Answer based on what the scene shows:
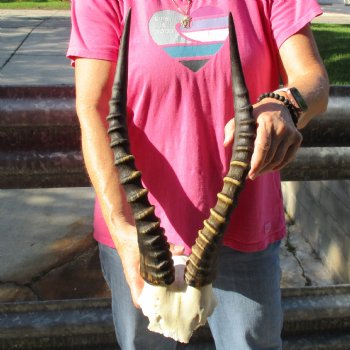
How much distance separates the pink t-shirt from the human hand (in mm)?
199

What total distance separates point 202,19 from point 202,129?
1.03 feet

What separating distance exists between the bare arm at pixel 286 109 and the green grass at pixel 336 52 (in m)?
5.10

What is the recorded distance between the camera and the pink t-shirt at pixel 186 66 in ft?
5.46

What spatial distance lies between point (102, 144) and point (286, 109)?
0.53 m

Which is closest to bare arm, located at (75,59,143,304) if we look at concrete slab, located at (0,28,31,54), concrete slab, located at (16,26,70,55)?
concrete slab, located at (16,26,70,55)

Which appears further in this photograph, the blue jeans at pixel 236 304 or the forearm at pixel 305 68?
the blue jeans at pixel 236 304

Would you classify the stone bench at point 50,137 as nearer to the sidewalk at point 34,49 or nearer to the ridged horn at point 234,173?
the ridged horn at point 234,173

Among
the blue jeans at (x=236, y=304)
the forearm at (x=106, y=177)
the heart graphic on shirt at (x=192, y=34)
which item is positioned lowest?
the blue jeans at (x=236, y=304)

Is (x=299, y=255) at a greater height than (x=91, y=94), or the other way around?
(x=91, y=94)

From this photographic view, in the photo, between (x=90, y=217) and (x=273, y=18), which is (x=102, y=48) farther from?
(x=90, y=217)

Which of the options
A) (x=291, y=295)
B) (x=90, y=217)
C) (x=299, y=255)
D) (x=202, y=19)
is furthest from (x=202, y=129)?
(x=90, y=217)

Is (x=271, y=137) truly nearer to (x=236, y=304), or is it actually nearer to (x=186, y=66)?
(x=186, y=66)

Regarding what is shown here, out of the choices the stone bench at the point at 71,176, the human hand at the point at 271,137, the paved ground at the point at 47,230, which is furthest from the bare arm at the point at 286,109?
the paved ground at the point at 47,230

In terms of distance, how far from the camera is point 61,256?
4.07m
